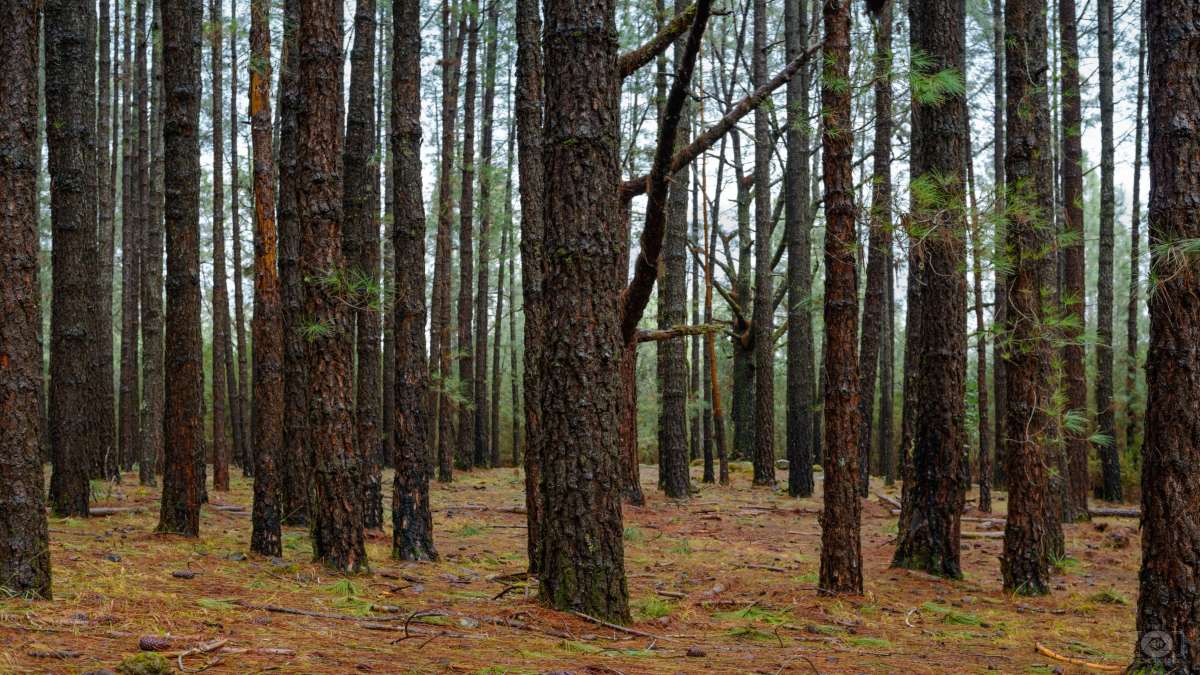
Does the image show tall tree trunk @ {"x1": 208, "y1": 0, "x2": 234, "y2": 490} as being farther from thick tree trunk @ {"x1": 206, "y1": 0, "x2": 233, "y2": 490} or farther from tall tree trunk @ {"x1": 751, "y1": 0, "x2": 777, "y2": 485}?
tall tree trunk @ {"x1": 751, "y1": 0, "x2": 777, "y2": 485}

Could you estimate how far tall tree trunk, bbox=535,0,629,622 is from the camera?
502cm

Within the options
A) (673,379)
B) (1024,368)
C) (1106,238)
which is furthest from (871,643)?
(1106,238)

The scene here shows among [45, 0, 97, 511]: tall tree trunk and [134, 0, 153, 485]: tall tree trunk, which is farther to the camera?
[134, 0, 153, 485]: tall tree trunk

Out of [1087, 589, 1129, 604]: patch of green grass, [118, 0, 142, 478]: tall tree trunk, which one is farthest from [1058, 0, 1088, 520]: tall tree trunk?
[118, 0, 142, 478]: tall tree trunk

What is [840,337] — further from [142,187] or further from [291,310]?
[142,187]

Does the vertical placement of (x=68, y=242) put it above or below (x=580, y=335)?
above

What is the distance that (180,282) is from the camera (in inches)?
316

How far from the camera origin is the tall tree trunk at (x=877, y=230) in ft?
21.8

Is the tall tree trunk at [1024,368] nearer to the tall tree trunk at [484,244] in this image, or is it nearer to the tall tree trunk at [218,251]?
the tall tree trunk at [218,251]

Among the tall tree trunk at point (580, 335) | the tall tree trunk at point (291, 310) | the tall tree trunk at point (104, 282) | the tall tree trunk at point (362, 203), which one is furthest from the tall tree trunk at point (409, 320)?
the tall tree trunk at point (104, 282)

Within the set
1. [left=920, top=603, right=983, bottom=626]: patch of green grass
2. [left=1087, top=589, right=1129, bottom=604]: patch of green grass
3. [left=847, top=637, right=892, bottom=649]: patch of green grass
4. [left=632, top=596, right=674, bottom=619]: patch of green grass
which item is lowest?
[left=1087, top=589, right=1129, bottom=604]: patch of green grass

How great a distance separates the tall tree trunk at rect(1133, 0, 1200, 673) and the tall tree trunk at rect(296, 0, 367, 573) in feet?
16.6

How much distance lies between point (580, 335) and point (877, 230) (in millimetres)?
2852

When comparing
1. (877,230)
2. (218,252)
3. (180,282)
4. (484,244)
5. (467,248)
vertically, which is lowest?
(180,282)
